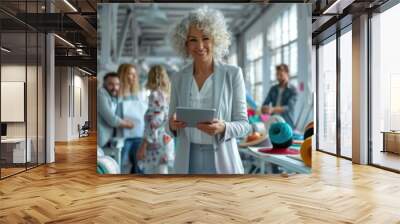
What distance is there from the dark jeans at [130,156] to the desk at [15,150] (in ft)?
6.39

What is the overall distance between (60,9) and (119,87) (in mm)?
2718

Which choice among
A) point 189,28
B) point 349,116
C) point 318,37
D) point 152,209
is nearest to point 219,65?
point 189,28

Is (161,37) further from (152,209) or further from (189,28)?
(152,209)

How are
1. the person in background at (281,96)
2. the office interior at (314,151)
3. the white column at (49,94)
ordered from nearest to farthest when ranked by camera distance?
the office interior at (314,151)
the person in background at (281,96)
the white column at (49,94)

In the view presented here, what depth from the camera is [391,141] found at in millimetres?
7703

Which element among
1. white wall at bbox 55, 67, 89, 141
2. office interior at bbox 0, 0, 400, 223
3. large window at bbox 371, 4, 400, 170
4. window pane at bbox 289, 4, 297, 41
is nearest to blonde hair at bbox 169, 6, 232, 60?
office interior at bbox 0, 0, 400, 223

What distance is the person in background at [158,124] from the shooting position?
6.55 meters

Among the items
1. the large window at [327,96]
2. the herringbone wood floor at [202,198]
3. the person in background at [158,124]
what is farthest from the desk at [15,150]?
the large window at [327,96]

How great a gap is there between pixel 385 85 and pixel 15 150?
22.8ft

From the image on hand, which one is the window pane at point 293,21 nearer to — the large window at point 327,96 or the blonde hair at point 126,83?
the blonde hair at point 126,83

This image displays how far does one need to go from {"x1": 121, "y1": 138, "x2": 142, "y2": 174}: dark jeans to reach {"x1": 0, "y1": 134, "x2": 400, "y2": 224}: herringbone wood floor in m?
0.16

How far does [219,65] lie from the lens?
6.50 m

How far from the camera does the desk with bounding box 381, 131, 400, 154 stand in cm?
747

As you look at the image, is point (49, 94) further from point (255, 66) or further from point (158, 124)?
point (255, 66)
